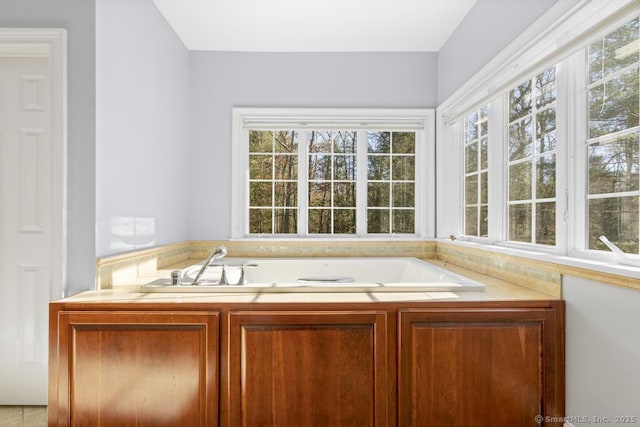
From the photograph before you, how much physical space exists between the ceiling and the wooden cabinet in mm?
1981

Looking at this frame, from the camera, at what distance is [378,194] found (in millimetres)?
3213

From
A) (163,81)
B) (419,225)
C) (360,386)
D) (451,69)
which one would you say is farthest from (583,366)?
(163,81)

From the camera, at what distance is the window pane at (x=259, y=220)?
3189 mm

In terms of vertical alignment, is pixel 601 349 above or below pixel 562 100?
below

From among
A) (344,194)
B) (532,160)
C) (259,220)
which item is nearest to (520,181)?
(532,160)

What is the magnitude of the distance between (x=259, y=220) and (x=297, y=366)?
71.5 inches

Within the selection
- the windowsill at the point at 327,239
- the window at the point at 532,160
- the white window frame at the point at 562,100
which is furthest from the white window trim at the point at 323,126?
the window at the point at 532,160

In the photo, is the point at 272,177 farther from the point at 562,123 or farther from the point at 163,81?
the point at 562,123

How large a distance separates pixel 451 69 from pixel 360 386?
2.40 m

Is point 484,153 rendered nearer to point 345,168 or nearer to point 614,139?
point 614,139

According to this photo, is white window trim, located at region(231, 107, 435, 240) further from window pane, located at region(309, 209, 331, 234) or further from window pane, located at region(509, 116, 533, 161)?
window pane, located at region(509, 116, 533, 161)

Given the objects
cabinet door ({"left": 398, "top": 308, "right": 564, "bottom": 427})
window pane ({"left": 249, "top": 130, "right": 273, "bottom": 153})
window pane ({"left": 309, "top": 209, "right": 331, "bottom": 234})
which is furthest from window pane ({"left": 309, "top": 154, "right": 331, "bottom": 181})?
cabinet door ({"left": 398, "top": 308, "right": 564, "bottom": 427})

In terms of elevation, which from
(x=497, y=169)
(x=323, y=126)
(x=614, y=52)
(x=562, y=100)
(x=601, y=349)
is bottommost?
(x=601, y=349)

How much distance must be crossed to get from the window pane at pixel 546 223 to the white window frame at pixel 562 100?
5 cm
